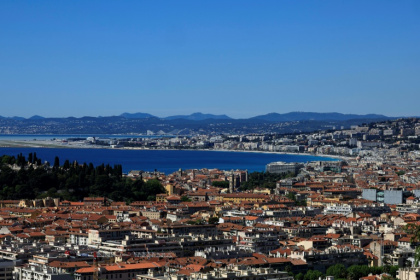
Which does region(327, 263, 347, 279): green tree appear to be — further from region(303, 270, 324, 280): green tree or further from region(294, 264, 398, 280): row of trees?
region(303, 270, 324, 280): green tree

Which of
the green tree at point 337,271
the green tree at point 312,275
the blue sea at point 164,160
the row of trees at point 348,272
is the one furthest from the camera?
the blue sea at point 164,160

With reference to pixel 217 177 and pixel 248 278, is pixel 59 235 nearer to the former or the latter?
pixel 248 278

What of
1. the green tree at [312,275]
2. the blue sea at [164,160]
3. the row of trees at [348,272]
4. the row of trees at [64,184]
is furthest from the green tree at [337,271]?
the blue sea at [164,160]

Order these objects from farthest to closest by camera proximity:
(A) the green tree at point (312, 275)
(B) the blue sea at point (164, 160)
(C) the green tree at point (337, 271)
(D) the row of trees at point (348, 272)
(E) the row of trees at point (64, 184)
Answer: (B) the blue sea at point (164, 160)
(E) the row of trees at point (64, 184)
(C) the green tree at point (337, 271)
(D) the row of trees at point (348, 272)
(A) the green tree at point (312, 275)

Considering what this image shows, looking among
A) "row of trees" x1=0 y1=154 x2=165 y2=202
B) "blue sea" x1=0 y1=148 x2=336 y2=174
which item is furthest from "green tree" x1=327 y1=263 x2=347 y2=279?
"blue sea" x1=0 y1=148 x2=336 y2=174

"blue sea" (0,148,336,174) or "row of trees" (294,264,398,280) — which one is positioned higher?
"row of trees" (294,264,398,280)

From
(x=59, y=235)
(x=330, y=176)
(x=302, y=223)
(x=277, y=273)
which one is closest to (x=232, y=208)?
(x=302, y=223)

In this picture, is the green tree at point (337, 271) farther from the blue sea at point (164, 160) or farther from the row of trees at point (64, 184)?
the blue sea at point (164, 160)

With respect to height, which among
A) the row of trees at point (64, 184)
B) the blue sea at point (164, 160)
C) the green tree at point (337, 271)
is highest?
the row of trees at point (64, 184)

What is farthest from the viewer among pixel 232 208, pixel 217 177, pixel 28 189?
pixel 217 177

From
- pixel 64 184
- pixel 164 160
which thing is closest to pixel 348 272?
pixel 64 184

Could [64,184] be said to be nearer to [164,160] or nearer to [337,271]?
[337,271]
